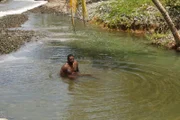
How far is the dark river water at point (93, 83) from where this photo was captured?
33.4 feet

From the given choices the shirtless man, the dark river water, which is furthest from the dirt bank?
the shirtless man

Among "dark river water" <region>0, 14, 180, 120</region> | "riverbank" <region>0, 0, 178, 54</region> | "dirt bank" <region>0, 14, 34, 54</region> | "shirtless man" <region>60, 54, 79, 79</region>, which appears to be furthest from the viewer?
"riverbank" <region>0, 0, 178, 54</region>

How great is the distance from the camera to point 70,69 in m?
13.1

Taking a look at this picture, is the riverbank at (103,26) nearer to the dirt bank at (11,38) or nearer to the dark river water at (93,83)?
the dirt bank at (11,38)

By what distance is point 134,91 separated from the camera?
12.0 m

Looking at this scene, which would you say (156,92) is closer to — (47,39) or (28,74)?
(28,74)

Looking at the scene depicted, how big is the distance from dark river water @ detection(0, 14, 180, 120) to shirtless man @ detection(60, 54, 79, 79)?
25cm

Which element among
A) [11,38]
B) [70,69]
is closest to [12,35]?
[11,38]

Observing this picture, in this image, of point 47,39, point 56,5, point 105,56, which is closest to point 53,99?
point 105,56

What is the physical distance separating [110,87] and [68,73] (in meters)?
1.66

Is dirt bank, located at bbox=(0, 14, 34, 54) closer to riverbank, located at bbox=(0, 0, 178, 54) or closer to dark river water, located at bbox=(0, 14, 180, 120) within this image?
riverbank, located at bbox=(0, 0, 178, 54)

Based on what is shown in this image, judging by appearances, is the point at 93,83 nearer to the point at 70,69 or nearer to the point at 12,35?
the point at 70,69

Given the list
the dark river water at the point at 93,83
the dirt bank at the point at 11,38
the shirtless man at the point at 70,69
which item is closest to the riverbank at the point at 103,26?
the dirt bank at the point at 11,38

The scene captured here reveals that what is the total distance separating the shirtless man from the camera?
1301cm
